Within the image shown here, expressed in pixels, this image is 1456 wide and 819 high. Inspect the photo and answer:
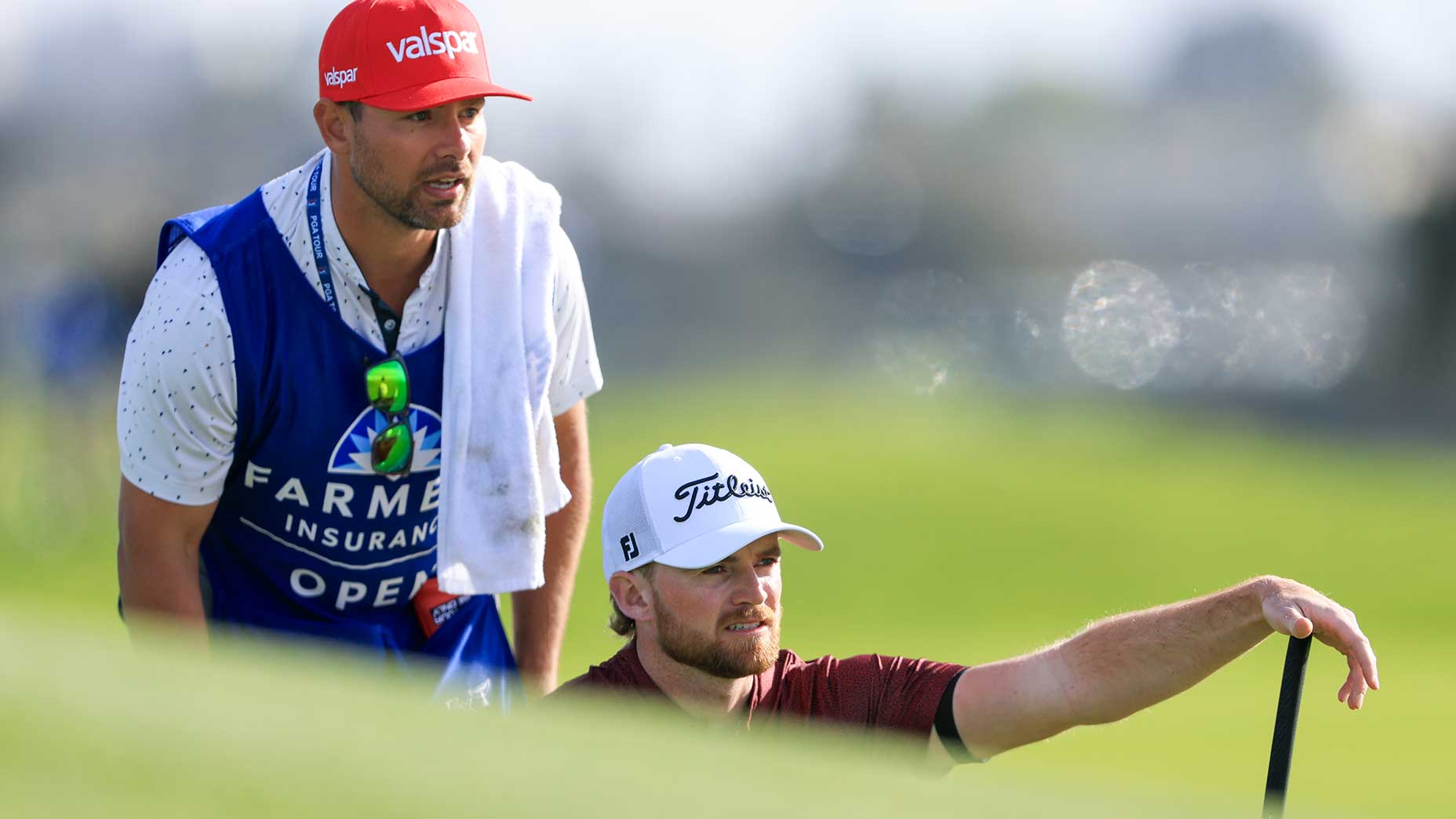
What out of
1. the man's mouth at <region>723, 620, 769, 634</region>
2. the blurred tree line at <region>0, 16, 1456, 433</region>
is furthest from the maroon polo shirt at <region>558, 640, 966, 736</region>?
the blurred tree line at <region>0, 16, 1456, 433</region>

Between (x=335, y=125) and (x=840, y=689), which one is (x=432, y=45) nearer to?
(x=335, y=125)

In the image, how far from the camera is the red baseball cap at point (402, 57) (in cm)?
365

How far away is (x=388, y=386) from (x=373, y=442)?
123 millimetres

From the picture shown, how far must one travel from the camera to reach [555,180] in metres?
45.7

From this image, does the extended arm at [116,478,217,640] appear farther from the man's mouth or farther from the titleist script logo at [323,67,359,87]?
the man's mouth

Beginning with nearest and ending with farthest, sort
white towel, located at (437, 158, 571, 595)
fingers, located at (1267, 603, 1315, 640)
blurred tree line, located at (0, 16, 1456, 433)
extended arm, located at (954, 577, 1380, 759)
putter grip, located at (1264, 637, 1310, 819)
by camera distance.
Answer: putter grip, located at (1264, 637, 1310, 819)
fingers, located at (1267, 603, 1315, 640)
extended arm, located at (954, 577, 1380, 759)
white towel, located at (437, 158, 571, 595)
blurred tree line, located at (0, 16, 1456, 433)

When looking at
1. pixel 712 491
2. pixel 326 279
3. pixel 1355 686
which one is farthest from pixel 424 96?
pixel 1355 686

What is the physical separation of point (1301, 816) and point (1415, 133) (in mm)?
32669

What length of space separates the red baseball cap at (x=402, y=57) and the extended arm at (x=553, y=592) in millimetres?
1013

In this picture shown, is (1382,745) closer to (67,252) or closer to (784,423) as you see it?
(784,423)

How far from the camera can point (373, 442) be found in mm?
3785

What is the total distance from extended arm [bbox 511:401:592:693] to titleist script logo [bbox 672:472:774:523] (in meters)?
0.75

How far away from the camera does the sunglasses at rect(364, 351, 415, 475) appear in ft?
12.3

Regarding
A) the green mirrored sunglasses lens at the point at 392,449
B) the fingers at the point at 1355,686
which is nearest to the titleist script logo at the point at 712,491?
the green mirrored sunglasses lens at the point at 392,449
